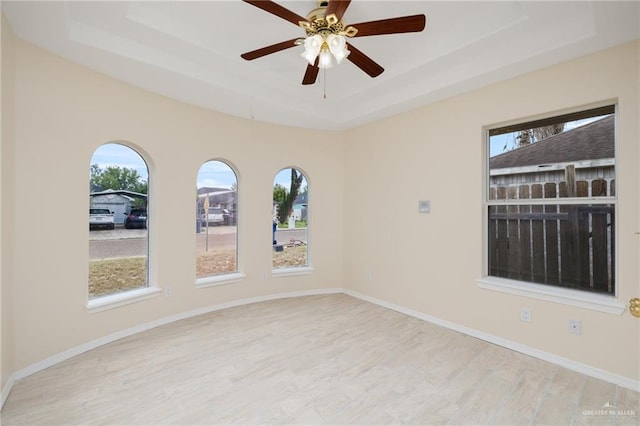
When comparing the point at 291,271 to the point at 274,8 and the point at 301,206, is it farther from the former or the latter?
the point at 274,8

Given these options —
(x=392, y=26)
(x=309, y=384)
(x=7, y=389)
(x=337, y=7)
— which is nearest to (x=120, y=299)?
(x=7, y=389)

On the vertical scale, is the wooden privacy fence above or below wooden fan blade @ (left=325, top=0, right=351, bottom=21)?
below

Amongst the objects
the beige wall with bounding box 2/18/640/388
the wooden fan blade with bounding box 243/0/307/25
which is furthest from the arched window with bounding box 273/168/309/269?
the wooden fan blade with bounding box 243/0/307/25

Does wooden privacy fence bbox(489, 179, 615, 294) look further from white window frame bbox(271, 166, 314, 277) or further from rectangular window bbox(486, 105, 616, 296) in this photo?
white window frame bbox(271, 166, 314, 277)

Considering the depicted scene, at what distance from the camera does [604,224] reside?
8.43 feet

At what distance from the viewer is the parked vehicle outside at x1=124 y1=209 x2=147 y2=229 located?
3398 millimetres

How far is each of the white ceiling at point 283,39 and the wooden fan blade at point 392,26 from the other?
0.51 metres

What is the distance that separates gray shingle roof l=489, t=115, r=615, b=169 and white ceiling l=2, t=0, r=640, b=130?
2.15ft

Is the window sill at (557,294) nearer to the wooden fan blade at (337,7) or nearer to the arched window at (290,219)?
the arched window at (290,219)

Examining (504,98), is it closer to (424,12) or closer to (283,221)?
(424,12)

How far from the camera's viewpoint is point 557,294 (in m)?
2.70

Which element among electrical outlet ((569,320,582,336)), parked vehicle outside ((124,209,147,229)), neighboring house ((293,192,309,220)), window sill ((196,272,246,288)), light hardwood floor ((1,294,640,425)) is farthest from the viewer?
neighboring house ((293,192,309,220))

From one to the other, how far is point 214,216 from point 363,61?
112 inches

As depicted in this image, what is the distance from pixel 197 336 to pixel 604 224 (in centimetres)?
403
